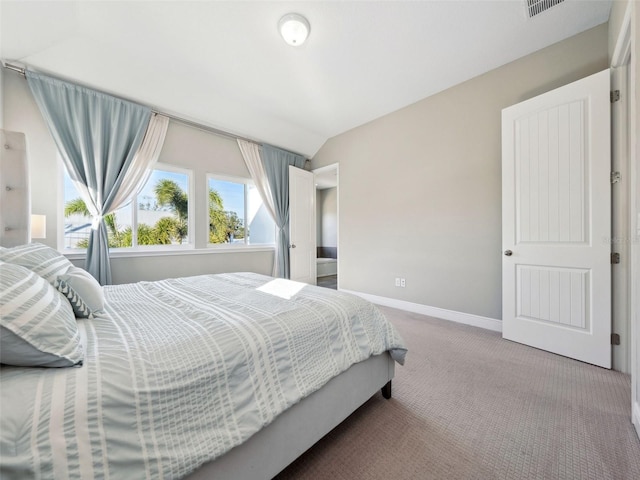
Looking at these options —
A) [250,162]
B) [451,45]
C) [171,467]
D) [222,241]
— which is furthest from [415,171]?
[171,467]

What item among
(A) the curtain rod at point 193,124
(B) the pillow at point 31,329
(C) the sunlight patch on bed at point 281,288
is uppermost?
(A) the curtain rod at point 193,124

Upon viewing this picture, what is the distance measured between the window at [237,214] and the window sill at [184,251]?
148 millimetres

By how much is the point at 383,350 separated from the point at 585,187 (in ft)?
7.05

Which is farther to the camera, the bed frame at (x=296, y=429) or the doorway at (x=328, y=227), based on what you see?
the doorway at (x=328, y=227)

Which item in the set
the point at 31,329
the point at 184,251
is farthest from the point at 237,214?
the point at 31,329

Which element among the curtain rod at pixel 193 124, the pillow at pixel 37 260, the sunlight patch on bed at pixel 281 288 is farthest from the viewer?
the curtain rod at pixel 193 124

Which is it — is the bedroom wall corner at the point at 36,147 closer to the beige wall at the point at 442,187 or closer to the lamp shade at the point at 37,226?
the lamp shade at the point at 37,226

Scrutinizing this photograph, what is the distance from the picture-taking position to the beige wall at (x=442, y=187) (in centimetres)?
248

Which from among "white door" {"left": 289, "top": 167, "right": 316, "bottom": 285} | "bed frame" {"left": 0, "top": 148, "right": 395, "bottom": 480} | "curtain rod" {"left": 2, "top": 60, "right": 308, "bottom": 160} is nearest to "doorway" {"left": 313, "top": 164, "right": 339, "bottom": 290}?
"white door" {"left": 289, "top": 167, "right": 316, "bottom": 285}

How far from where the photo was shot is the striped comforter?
58 centimetres

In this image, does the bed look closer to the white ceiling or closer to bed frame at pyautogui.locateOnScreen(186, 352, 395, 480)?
bed frame at pyautogui.locateOnScreen(186, 352, 395, 480)

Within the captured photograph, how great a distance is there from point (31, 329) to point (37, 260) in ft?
2.40

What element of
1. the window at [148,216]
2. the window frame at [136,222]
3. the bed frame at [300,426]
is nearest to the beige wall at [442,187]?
the bed frame at [300,426]

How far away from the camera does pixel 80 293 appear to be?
119cm
